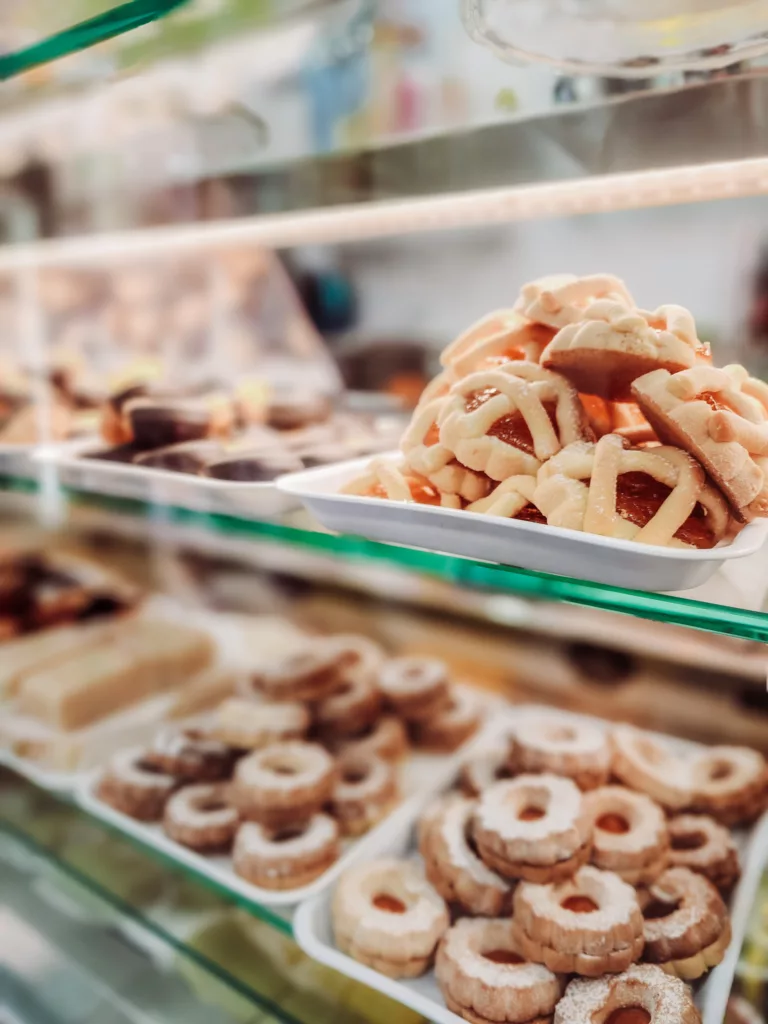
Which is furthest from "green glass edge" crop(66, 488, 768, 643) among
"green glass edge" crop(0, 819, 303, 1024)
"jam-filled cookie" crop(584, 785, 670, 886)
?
"green glass edge" crop(0, 819, 303, 1024)

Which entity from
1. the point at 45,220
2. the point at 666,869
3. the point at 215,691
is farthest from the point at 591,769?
the point at 45,220

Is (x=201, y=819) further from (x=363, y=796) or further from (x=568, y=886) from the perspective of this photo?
(x=568, y=886)

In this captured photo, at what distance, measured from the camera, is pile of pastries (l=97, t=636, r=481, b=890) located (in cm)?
115

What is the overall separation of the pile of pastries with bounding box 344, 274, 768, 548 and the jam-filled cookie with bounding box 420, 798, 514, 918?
19.4 inches

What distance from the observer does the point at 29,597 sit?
1.87 m

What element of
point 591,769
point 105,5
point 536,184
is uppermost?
point 105,5

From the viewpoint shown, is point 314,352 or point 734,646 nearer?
point 734,646

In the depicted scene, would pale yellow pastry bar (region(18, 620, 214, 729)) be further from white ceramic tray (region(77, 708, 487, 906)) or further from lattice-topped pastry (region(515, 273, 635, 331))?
lattice-topped pastry (region(515, 273, 635, 331))

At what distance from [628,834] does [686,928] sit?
0.46ft

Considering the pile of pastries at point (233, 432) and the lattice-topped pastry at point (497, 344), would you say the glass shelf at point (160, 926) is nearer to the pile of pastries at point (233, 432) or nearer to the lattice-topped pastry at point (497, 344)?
the pile of pastries at point (233, 432)

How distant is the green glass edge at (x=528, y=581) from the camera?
65cm

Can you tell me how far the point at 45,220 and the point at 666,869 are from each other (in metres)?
1.50

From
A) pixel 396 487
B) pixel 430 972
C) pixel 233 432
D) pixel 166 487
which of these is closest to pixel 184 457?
pixel 166 487

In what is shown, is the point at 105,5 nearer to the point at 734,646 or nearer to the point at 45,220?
the point at 45,220
